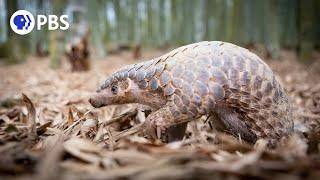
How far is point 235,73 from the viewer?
2.78 meters

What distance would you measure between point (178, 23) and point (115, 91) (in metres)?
18.3

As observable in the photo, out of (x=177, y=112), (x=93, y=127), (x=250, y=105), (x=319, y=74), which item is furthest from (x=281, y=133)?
(x=319, y=74)

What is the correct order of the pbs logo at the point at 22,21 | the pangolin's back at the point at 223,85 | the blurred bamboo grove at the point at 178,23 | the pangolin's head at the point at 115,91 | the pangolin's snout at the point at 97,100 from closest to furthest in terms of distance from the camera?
the pangolin's back at the point at 223,85 → the pangolin's head at the point at 115,91 → the pangolin's snout at the point at 97,100 → the pbs logo at the point at 22,21 → the blurred bamboo grove at the point at 178,23

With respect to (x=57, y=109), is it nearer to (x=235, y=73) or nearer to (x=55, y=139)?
(x=55, y=139)

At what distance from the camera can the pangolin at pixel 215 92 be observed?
273 centimetres

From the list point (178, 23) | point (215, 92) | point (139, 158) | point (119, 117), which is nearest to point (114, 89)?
point (119, 117)

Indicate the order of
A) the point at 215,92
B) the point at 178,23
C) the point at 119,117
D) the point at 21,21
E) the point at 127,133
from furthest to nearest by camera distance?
1. the point at 178,23
2. the point at 21,21
3. the point at 119,117
4. the point at 127,133
5. the point at 215,92

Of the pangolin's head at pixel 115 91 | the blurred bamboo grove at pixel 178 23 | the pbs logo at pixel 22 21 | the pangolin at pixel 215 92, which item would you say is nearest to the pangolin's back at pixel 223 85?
the pangolin at pixel 215 92

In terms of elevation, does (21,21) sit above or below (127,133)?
above

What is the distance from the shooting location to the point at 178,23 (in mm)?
21125

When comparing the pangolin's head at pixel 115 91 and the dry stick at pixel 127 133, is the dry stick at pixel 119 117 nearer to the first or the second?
the pangolin's head at pixel 115 91

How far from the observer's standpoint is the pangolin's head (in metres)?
3.10

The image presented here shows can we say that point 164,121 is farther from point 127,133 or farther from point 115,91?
point 115,91

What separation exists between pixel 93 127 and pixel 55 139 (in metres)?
0.53
